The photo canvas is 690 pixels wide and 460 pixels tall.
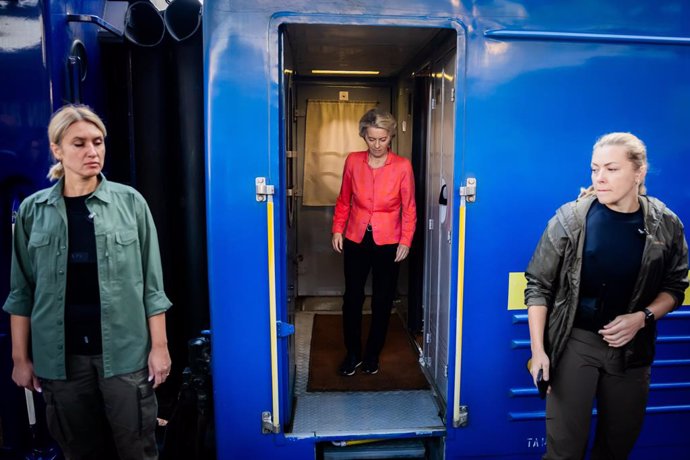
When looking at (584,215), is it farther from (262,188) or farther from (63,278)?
(63,278)

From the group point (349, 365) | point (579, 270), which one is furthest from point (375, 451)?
point (579, 270)

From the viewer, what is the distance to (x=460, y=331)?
262 centimetres

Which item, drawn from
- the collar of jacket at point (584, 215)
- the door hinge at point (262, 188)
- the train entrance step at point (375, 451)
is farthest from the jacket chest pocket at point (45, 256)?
the collar of jacket at point (584, 215)

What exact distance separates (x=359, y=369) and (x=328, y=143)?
7.22ft

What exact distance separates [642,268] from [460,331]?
95 cm

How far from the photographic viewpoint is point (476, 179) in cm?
255

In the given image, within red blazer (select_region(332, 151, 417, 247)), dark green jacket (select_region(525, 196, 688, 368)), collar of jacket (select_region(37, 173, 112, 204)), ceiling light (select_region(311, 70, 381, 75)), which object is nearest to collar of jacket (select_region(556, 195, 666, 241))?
dark green jacket (select_region(525, 196, 688, 368))

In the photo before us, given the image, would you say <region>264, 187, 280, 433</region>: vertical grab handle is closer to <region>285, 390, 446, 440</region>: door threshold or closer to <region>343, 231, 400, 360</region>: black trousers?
<region>285, 390, 446, 440</region>: door threshold

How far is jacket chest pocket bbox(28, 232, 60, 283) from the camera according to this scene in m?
1.88

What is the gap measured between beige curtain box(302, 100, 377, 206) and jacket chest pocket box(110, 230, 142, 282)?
296 cm

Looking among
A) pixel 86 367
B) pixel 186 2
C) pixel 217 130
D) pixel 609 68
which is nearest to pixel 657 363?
pixel 609 68

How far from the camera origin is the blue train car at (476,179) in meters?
2.42

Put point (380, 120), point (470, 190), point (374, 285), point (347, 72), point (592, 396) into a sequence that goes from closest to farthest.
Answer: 1. point (592, 396)
2. point (470, 190)
3. point (380, 120)
4. point (374, 285)
5. point (347, 72)

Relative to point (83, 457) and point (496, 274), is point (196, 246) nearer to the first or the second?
point (83, 457)
